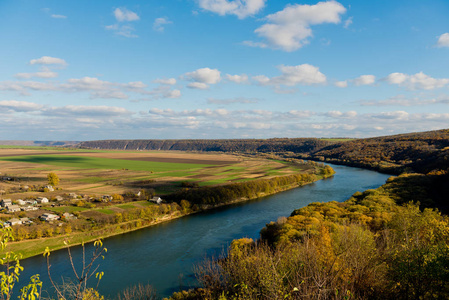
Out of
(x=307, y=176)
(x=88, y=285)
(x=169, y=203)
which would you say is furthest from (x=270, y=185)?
(x=88, y=285)

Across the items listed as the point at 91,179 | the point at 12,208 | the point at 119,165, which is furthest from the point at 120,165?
the point at 12,208

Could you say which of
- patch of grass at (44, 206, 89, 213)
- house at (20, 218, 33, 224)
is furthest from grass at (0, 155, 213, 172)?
house at (20, 218, 33, 224)

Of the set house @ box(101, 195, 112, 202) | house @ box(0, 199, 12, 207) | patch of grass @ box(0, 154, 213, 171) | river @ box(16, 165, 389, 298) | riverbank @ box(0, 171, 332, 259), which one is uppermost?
patch of grass @ box(0, 154, 213, 171)

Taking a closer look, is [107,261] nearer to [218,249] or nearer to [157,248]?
[157,248]

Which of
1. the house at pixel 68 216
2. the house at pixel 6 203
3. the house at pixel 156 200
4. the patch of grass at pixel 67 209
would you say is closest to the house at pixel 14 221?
the house at pixel 68 216

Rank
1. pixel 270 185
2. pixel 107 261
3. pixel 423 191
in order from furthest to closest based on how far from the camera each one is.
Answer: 1. pixel 270 185
2. pixel 423 191
3. pixel 107 261

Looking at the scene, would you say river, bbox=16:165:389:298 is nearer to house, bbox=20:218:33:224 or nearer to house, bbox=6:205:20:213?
house, bbox=20:218:33:224

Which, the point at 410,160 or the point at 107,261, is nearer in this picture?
the point at 107,261

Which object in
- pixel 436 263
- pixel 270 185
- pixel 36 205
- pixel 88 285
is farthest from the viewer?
pixel 270 185

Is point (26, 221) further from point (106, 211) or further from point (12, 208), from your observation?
point (106, 211)
